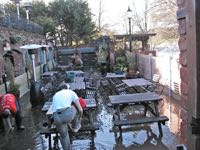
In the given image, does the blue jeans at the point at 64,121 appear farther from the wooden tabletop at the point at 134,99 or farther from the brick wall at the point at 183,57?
the brick wall at the point at 183,57

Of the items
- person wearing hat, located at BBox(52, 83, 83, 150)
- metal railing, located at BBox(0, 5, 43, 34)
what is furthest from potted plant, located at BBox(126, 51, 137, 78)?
person wearing hat, located at BBox(52, 83, 83, 150)

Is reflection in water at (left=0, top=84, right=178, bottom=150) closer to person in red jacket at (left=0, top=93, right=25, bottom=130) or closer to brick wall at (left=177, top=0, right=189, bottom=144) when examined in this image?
person in red jacket at (left=0, top=93, right=25, bottom=130)

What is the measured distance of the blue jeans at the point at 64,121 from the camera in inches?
259

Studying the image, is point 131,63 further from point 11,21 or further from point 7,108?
point 7,108

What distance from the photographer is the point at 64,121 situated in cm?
663

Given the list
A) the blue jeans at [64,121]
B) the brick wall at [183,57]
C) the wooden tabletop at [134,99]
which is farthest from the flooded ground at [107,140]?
the brick wall at [183,57]

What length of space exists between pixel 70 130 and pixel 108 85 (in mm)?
10728

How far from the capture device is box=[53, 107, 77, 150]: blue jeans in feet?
21.6

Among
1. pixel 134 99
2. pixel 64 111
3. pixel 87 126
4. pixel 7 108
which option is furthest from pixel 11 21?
pixel 64 111

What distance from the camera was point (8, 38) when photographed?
15.9 m

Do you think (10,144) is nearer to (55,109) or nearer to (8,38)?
(55,109)

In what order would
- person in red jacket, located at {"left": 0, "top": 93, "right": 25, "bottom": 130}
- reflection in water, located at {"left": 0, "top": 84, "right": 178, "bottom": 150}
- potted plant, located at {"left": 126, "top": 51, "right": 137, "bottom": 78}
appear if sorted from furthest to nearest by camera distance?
1. potted plant, located at {"left": 126, "top": 51, "right": 137, "bottom": 78}
2. person in red jacket, located at {"left": 0, "top": 93, "right": 25, "bottom": 130}
3. reflection in water, located at {"left": 0, "top": 84, "right": 178, "bottom": 150}

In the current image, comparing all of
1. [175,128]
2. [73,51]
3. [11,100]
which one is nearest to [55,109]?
[11,100]

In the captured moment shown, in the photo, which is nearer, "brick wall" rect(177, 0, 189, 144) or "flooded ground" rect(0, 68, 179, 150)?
"brick wall" rect(177, 0, 189, 144)
